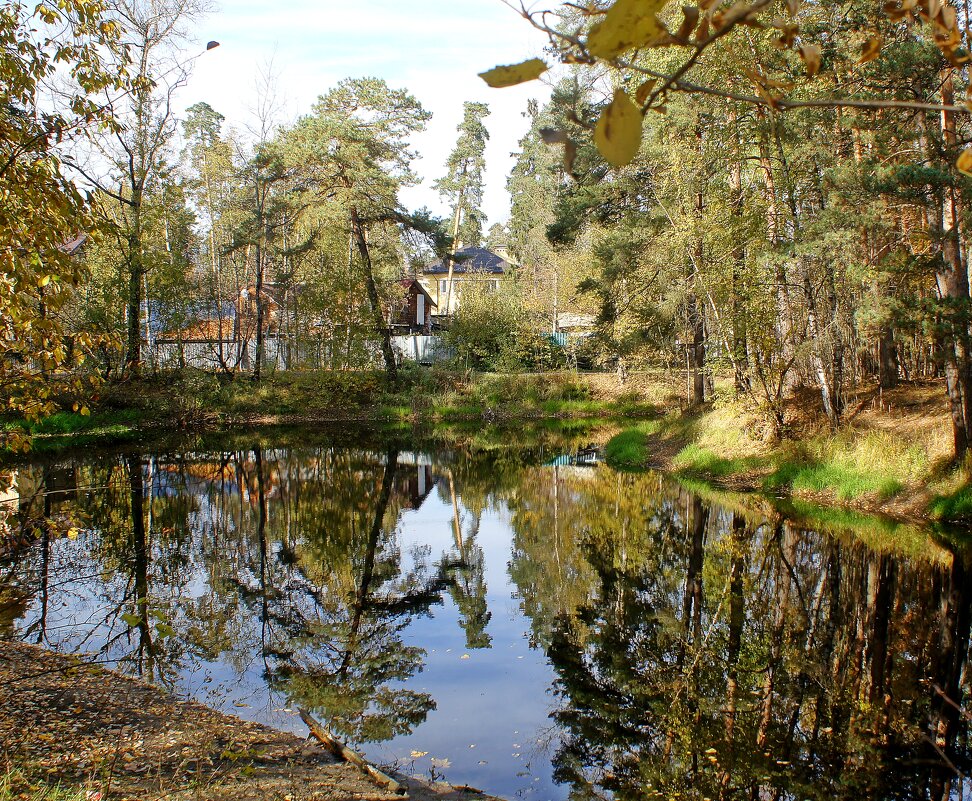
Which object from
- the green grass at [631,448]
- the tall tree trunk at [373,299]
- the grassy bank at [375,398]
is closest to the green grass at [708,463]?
the green grass at [631,448]

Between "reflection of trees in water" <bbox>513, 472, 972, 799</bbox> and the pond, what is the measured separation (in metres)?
0.03

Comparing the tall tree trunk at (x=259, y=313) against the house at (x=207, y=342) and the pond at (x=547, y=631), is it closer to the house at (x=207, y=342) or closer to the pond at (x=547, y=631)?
the house at (x=207, y=342)

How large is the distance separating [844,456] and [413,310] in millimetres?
42502

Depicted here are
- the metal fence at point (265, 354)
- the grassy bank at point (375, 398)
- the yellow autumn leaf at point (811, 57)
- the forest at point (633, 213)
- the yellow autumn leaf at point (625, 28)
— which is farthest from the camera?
the metal fence at point (265, 354)

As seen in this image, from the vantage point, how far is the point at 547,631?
9.35 metres

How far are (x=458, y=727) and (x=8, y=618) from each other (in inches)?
212

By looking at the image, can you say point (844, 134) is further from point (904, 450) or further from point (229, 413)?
point (229, 413)

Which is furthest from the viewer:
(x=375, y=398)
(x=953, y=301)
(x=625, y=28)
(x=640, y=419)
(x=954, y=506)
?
(x=375, y=398)

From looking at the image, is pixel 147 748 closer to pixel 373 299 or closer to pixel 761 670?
pixel 761 670

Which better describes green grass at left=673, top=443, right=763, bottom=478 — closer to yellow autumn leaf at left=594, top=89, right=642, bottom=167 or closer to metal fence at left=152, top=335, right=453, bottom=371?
yellow autumn leaf at left=594, top=89, right=642, bottom=167

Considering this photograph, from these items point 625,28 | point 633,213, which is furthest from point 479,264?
point 625,28

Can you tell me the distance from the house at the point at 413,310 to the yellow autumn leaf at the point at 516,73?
156 ft

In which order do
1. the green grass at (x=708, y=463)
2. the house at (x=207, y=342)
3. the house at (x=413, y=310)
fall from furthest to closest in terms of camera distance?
the house at (x=413, y=310)
the house at (x=207, y=342)
the green grass at (x=708, y=463)

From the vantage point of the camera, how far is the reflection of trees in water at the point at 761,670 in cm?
587
